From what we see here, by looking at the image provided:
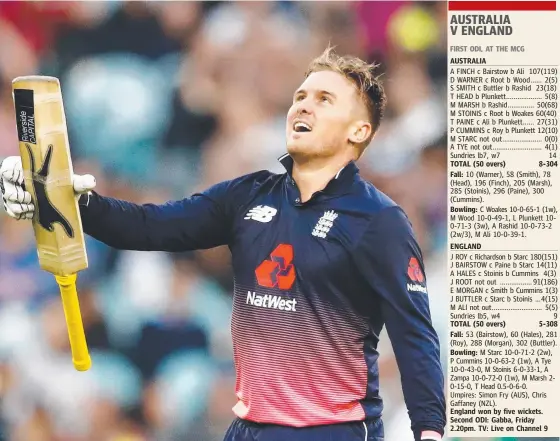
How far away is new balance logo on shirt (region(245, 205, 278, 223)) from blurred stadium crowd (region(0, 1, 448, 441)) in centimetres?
101

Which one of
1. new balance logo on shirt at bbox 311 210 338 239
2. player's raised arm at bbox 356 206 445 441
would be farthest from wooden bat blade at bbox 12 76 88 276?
player's raised arm at bbox 356 206 445 441

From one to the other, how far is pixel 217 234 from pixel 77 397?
118 cm

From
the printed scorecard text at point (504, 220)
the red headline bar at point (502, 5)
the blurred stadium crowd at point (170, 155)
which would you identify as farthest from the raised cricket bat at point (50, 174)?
the red headline bar at point (502, 5)

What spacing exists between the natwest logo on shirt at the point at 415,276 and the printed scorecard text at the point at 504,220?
0.92 m

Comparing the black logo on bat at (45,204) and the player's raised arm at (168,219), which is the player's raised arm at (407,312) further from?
the black logo on bat at (45,204)

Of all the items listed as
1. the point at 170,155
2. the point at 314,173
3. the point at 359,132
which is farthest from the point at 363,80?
the point at 170,155

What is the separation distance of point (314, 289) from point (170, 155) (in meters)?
1.32

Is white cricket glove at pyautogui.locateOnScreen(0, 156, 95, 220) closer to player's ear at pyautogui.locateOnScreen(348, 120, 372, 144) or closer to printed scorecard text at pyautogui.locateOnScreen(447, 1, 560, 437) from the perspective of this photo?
player's ear at pyautogui.locateOnScreen(348, 120, 372, 144)

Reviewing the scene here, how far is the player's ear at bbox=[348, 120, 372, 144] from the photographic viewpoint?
2.42 metres

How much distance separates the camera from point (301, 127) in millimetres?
2381

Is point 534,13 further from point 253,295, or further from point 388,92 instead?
point 253,295

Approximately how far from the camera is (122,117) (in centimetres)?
340

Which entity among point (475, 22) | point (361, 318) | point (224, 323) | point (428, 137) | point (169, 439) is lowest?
point (169, 439)

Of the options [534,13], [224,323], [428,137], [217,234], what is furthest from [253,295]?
[534,13]
